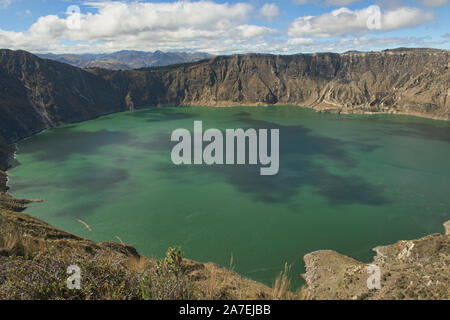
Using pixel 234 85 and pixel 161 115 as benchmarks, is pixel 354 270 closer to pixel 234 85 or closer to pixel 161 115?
pixel 161 115

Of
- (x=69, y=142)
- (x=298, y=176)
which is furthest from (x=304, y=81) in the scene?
(x=69, y=142)

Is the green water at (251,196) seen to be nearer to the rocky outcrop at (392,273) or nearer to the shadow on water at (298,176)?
the shadow on water at (298,176)

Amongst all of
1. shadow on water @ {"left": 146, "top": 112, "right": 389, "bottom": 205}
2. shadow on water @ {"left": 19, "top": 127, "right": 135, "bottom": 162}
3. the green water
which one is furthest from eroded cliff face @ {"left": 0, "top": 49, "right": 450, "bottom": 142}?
shadow on water @ {"left": 146, "top": 112, "right": 389, "bottom": 205}

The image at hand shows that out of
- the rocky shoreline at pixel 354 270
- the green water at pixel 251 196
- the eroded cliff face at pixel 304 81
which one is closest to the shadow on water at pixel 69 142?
the green water at pixel 251 196

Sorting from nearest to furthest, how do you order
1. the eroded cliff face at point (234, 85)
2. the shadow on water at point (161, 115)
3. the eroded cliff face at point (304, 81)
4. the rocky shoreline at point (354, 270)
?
the rocky shoreline at point (354, 270) < the eroded cliff face at point (234, 85) < the shadow on water at point (161, 115) < the eroded cliff face at point (304, 81)
